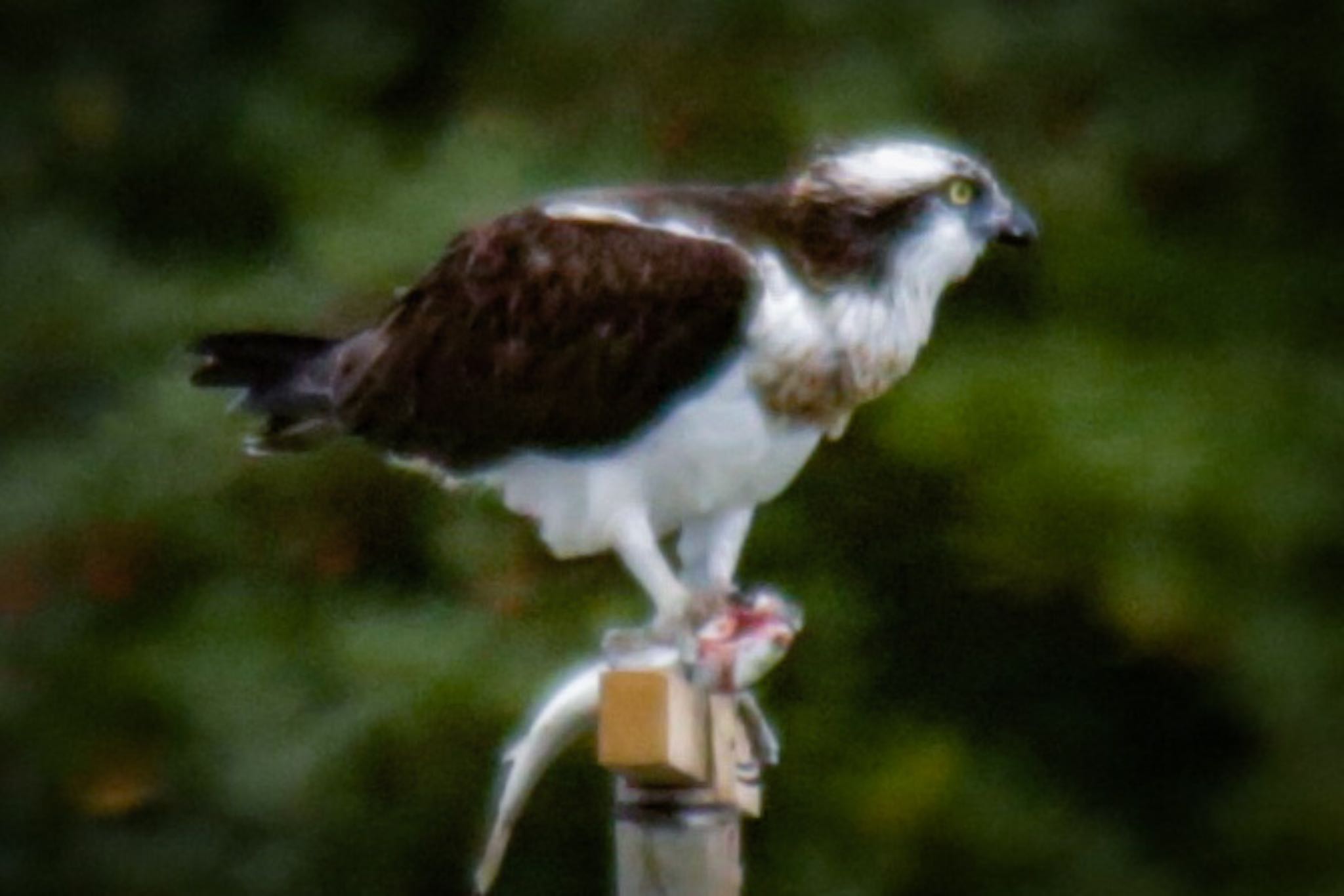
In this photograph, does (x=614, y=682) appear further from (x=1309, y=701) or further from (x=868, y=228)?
(x=1309, y=701)

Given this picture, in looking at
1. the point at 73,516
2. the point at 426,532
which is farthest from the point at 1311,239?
the point at 73,516

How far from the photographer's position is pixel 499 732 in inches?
208

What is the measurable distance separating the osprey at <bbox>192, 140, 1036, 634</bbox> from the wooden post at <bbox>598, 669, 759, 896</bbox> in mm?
93

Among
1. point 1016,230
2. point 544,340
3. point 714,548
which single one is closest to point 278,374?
point 544,340

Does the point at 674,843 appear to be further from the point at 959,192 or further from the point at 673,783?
the point at 959,192

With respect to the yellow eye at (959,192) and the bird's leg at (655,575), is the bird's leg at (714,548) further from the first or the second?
the yellow eye at (959,192)

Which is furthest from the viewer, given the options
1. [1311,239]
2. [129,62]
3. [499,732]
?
[129,62]

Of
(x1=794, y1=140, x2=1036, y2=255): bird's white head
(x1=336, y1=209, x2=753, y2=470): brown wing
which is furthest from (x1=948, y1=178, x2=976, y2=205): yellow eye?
(x1=336, y1=209, x2=753, y2=470): brown wing

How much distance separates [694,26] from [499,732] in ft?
2.86

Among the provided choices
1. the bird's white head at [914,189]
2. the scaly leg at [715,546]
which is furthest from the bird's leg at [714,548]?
the bird's white head at [914,189]

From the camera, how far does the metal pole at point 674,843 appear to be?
3691mm

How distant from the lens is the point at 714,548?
383 cm

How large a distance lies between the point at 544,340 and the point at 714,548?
22 cm

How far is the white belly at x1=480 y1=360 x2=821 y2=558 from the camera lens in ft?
12.2
